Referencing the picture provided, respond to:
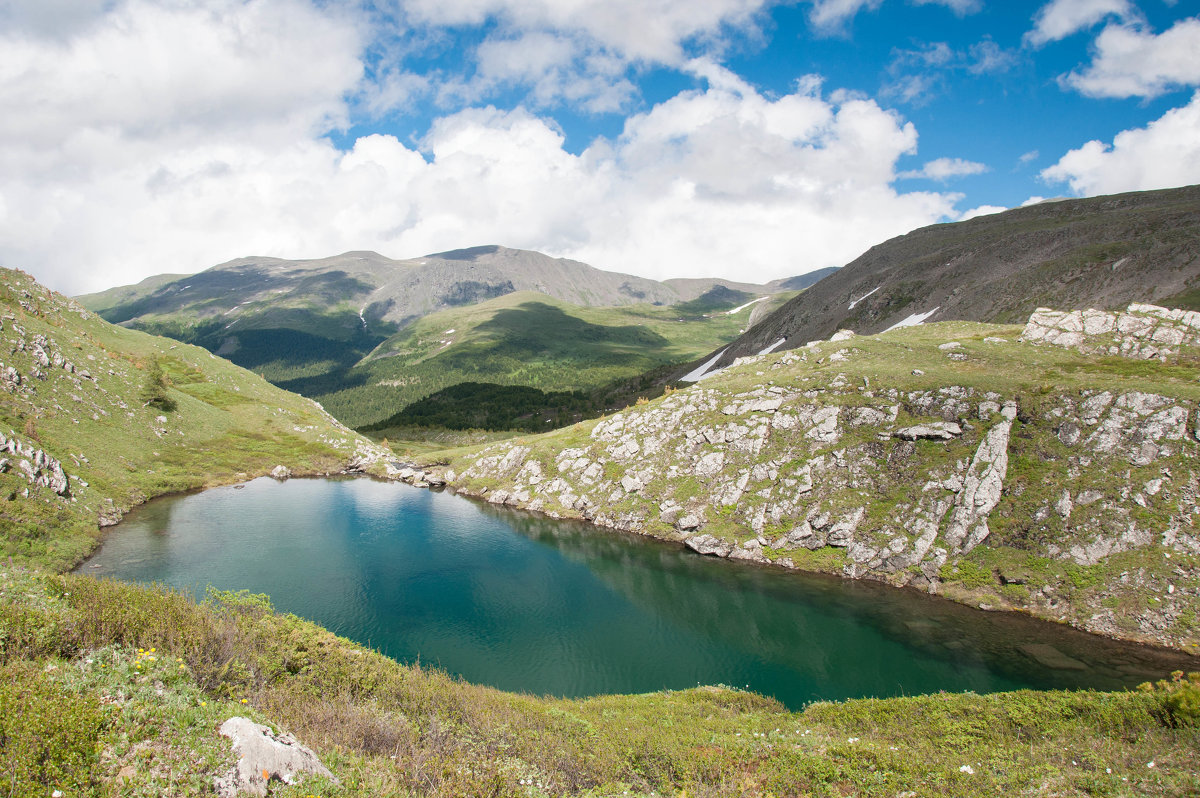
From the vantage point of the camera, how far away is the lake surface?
33.8 metres

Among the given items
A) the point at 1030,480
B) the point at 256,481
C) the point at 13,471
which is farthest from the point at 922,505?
the point at 256,481

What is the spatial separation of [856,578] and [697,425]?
24.3 meters

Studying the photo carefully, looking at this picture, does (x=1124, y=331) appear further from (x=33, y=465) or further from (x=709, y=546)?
(x=33, y=465)

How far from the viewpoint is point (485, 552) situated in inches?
2254

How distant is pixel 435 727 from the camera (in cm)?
1583

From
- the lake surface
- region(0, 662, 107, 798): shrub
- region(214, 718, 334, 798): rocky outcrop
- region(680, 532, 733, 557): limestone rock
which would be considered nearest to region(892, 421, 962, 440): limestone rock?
the lake surface

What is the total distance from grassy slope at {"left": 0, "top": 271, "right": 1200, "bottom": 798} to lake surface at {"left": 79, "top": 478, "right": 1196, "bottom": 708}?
25.5 ft

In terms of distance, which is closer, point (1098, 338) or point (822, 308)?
point (1098, 338)

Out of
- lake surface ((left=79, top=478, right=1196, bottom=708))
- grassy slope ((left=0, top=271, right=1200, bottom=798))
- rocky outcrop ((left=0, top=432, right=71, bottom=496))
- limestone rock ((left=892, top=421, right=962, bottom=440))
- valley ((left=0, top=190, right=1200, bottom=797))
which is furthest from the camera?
limestone rock ((left=892, top=421, right=962, bottom=440))

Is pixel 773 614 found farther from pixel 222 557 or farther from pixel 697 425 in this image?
pixel 222 557

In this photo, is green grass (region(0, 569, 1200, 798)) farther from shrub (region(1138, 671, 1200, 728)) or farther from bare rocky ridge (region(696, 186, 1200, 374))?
bare rocky ridge (region(696, 186, 1200, 374))

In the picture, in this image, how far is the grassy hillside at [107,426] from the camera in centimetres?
4766

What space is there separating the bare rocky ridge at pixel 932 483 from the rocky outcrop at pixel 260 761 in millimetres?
46039

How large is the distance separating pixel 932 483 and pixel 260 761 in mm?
52978
